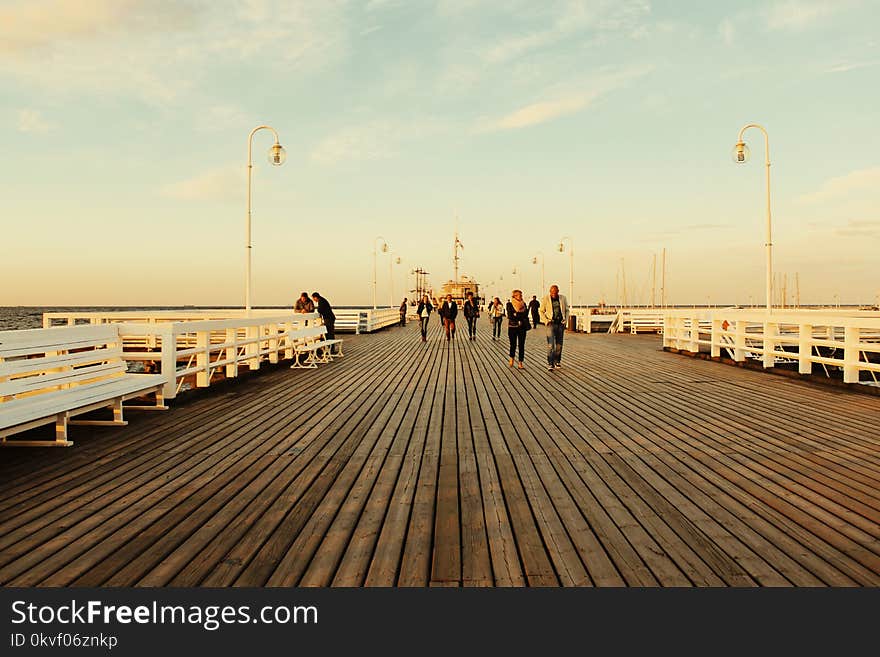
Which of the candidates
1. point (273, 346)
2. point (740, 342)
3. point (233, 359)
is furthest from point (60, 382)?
point (740, 342)

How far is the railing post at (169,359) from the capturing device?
8.05 metres

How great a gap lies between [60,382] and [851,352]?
1011 centimetres

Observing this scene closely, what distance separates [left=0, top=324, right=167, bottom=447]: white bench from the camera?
17.7 ft

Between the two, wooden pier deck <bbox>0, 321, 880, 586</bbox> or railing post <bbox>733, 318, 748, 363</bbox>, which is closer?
wooden pier deck <bbox>0, 321, 880, 586</bbox>

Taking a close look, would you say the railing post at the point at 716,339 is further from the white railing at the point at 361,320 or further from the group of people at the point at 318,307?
the white railing at the point at 361,320

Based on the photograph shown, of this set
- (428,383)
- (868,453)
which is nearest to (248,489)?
(868,453)

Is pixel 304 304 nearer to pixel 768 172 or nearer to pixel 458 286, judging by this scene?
pixel 768 172

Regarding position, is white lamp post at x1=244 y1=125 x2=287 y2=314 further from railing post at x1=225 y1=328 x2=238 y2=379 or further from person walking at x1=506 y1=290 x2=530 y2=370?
person walking at x1=506 y1=290 x2=530 y2=370

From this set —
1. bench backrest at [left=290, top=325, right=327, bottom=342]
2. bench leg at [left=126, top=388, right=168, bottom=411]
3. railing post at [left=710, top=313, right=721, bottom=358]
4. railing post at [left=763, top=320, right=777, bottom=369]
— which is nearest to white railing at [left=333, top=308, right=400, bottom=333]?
bench backrest at [left=290, top=325, right=327, bottom=342]

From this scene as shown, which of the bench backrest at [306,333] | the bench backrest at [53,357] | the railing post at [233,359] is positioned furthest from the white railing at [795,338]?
the bench backrest at [53,357]

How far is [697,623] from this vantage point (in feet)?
8.52

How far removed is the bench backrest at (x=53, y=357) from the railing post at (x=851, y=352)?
9.67m

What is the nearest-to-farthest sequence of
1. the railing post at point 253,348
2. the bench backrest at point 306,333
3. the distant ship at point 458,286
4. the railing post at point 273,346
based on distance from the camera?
the railing post at point 253,348
the railing post at point 273,346
the bench backrest at point 306,333
the distant ship at point 458,286

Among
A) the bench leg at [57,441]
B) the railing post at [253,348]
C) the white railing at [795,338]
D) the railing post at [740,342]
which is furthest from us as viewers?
the railing post at [740,342]
